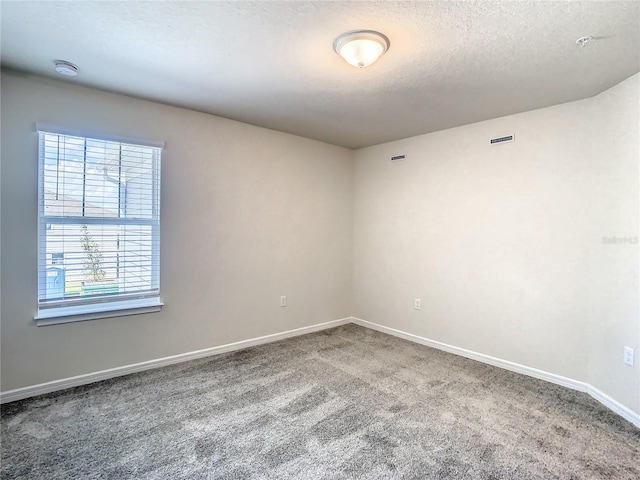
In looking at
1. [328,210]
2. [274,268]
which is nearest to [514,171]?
[328,210]

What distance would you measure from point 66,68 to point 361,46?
2085 mm

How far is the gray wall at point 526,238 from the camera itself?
2.48 meters

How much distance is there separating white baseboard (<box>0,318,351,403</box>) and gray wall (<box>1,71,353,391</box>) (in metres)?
0.05

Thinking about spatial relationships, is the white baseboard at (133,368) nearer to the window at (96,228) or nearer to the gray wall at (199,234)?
the gray wall at (199,234)

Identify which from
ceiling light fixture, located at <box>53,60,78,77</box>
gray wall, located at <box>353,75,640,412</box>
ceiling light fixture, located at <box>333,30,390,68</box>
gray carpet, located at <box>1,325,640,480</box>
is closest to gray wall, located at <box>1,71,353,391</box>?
ceiling light fixture, located at <box>53,60,78,77</box>

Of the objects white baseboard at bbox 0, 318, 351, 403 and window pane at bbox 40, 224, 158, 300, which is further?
window pane at bbox 40, 224, 158, 300

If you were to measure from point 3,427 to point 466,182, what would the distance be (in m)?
4.26

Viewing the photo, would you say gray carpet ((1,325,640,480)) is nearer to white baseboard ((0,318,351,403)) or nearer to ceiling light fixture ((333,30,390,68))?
white baseboard ((0,318,351,403))

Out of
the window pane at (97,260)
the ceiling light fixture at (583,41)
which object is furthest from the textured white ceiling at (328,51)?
the window pane at (97,260)

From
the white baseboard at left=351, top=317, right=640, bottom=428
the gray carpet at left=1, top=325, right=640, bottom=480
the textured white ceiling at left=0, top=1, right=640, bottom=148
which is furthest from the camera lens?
the white baseboard at left=351, top=317, right=640, bottom=428

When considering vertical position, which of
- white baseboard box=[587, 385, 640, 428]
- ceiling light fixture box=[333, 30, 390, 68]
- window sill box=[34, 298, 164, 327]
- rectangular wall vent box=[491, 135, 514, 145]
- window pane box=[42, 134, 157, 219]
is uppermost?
ceiling light fixture box=[333, 30, 390, 68]

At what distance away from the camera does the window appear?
2590mm

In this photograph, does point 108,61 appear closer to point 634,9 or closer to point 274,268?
point 274,268

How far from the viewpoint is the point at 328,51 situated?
2.08 metres
